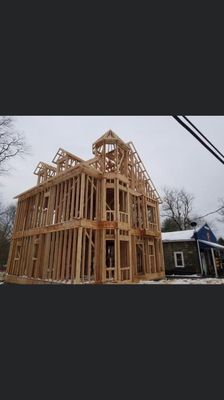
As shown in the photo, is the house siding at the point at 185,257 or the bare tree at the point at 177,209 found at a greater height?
the bare tree at the point at 177,209

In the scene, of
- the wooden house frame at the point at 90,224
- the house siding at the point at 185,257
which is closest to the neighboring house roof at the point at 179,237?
the house siding at the point at 185,257

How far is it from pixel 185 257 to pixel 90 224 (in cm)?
1033

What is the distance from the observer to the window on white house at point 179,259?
16403 millimetres

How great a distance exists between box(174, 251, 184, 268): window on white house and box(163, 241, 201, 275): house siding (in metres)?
0.17

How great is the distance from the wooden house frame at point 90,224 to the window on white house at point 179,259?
2766mm

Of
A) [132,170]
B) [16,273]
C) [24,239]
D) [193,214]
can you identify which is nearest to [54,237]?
[24,239]

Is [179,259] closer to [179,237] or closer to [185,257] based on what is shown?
[185,257]

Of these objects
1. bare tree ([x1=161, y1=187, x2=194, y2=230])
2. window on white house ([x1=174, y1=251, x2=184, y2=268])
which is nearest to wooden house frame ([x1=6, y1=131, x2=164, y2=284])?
window on white house ([x1=174, y1=251, x2=184, y2=268])

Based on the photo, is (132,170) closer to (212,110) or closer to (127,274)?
(127,274)

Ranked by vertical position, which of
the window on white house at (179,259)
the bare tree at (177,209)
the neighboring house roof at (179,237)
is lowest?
the window on white house at (179,259)

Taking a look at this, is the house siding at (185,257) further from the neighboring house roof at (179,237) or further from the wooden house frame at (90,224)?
the wooden house frame at (90,224)

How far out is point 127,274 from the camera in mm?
11008

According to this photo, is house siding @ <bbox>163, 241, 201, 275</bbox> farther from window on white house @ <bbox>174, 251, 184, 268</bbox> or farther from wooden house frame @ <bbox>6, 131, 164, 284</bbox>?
wooden house frame @ <bbox>6, 131, 164, 284</bbox>

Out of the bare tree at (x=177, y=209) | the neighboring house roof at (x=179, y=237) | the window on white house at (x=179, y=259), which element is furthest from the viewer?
the bare tree at (x=177, y=209)
